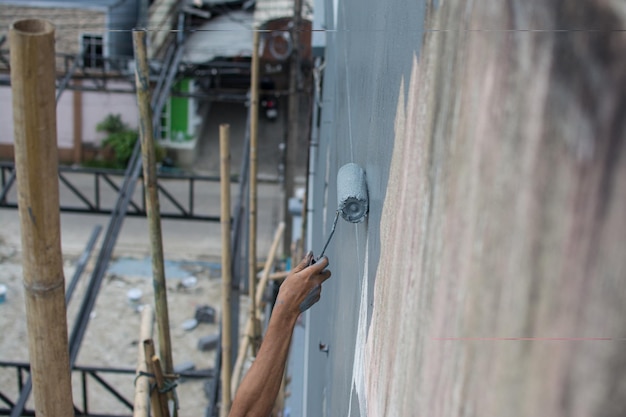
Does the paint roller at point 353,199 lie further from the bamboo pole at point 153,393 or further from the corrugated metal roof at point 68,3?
the corrugated metal roof at point 68,3

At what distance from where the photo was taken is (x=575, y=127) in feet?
1.61

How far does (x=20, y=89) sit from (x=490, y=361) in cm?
100

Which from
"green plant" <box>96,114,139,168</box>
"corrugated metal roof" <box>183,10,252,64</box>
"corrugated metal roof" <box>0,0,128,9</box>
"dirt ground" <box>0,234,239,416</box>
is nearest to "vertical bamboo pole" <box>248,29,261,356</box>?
"dirt ground" <box>0,234,239,416</box>

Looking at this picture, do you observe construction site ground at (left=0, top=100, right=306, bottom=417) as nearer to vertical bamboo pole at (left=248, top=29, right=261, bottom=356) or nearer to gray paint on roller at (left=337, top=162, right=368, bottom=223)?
vertical bamboo pole at (left=248, top=29, right=261, bottom=356)

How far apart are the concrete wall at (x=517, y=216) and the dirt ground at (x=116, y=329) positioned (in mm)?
7741

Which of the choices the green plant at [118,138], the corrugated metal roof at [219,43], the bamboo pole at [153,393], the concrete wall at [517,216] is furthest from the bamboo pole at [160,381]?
the green plant at [118,138]

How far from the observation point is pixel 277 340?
6.48 feet

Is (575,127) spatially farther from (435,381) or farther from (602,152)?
(435,381)

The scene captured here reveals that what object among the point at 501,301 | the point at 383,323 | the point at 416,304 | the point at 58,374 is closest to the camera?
the point at 501,301

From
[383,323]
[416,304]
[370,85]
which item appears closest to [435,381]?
[416,304]

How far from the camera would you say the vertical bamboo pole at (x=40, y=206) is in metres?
1.26

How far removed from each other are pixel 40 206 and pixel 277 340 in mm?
819

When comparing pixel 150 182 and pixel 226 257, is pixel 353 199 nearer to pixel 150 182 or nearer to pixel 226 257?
pixel 150 182

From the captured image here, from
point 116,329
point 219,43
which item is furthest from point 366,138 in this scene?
point 219,43
